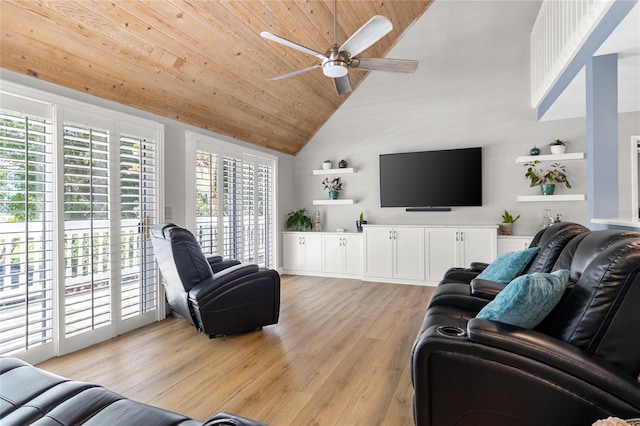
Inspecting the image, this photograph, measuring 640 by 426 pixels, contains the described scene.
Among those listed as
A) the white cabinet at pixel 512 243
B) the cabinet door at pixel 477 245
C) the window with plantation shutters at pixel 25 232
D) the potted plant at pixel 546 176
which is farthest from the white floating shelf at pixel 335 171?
the window with plantation shutters at pixel 25 232

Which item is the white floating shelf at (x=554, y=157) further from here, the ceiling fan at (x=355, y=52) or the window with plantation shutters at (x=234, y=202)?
the window with plantation shutters at (x=234, y=202)

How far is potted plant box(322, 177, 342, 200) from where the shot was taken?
6.30m

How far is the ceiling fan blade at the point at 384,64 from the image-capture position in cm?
292

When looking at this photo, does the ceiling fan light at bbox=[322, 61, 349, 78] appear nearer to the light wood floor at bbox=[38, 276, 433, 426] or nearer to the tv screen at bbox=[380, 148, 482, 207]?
the light wood floor at bbox=[38, 276, 433, 426]

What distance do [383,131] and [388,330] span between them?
3774mm

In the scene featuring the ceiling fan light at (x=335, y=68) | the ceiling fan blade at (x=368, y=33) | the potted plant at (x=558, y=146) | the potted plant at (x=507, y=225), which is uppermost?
the ceiling fan blade at (x=368, y=33)

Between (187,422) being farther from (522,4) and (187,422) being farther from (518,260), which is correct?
(522,4)

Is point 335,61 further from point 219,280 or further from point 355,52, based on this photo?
point 219,280

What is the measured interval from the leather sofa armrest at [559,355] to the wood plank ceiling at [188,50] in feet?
10.7

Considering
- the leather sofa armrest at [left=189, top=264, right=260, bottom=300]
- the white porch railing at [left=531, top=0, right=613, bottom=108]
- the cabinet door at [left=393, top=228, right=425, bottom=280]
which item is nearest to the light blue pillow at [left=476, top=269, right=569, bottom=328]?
the white porch railing at [left=531, top=0, right=613, bottom=108]

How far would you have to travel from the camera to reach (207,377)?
2438mm

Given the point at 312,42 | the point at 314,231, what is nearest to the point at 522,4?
the point at 312,42

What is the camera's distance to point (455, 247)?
16.8 feet

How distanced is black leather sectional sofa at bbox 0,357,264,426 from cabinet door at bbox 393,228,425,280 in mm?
4632
